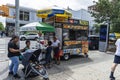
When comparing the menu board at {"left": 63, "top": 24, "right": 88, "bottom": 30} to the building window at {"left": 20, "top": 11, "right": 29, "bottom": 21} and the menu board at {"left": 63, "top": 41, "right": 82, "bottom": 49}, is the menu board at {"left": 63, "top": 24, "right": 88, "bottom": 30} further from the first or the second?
the building window at {"left": 20, "top": 11, "right": 29, "bottom": 21}

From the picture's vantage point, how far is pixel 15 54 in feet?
23.2

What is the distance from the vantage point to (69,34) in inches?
452

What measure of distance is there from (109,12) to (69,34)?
374 inches

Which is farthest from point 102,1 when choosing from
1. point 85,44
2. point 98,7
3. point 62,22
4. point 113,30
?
point 62,22

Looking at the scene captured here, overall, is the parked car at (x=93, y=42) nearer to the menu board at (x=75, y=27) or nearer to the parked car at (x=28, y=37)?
the menu board at (x=75, y=27)

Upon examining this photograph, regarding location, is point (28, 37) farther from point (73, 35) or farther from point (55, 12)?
point (55, 12)

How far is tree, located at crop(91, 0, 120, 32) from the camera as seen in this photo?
1861 cm

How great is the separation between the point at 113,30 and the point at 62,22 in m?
12.2

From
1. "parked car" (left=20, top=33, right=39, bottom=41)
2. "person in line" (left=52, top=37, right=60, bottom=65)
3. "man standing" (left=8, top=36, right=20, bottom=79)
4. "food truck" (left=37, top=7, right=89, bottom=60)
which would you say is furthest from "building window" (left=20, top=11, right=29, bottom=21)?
"man standing" (left=8, top=36, right=20, bottom=79)

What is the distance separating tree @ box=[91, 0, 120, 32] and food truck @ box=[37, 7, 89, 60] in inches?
273

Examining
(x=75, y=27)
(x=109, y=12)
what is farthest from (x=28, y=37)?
(x=75, y=27)

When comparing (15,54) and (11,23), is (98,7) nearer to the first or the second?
(15,54)

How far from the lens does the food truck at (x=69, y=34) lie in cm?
1092

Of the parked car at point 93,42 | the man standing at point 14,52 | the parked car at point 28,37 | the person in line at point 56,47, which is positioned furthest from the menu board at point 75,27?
the parked car at point 28,37
